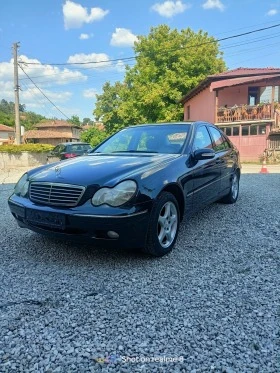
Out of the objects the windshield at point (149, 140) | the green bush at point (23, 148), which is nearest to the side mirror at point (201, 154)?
the windshield at point (149, 140)

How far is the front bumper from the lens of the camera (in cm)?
277

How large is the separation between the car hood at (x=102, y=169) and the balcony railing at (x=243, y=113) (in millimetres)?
17588

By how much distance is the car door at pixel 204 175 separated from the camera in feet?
12.8

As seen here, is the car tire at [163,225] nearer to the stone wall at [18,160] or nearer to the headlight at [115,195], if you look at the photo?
the headlight at [115,195]

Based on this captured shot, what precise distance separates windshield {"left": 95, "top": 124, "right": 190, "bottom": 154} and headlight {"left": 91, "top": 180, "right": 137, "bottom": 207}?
3.84 ft

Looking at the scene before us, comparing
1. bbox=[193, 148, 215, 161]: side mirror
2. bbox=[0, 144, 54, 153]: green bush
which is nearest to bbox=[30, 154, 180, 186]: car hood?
bbox=[193, 148, 215, 161]: side mirror

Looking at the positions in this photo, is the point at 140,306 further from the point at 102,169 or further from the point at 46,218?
the point at 102,169

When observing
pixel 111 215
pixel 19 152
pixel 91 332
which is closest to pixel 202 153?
pixel 111 215

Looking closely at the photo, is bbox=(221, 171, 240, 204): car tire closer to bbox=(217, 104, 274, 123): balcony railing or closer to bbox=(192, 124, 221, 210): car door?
bbox=(192, 124, 221, 210): car door

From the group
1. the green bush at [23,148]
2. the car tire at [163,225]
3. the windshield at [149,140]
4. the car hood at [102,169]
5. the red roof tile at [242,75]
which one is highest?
the red roof tile at [242,75]

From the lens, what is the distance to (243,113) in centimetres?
1964

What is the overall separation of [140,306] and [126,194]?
101 centimetres

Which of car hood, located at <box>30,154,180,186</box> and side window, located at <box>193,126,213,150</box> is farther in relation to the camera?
side window, located at <box>193,126,213,150</box>

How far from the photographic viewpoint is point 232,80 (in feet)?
64.6
